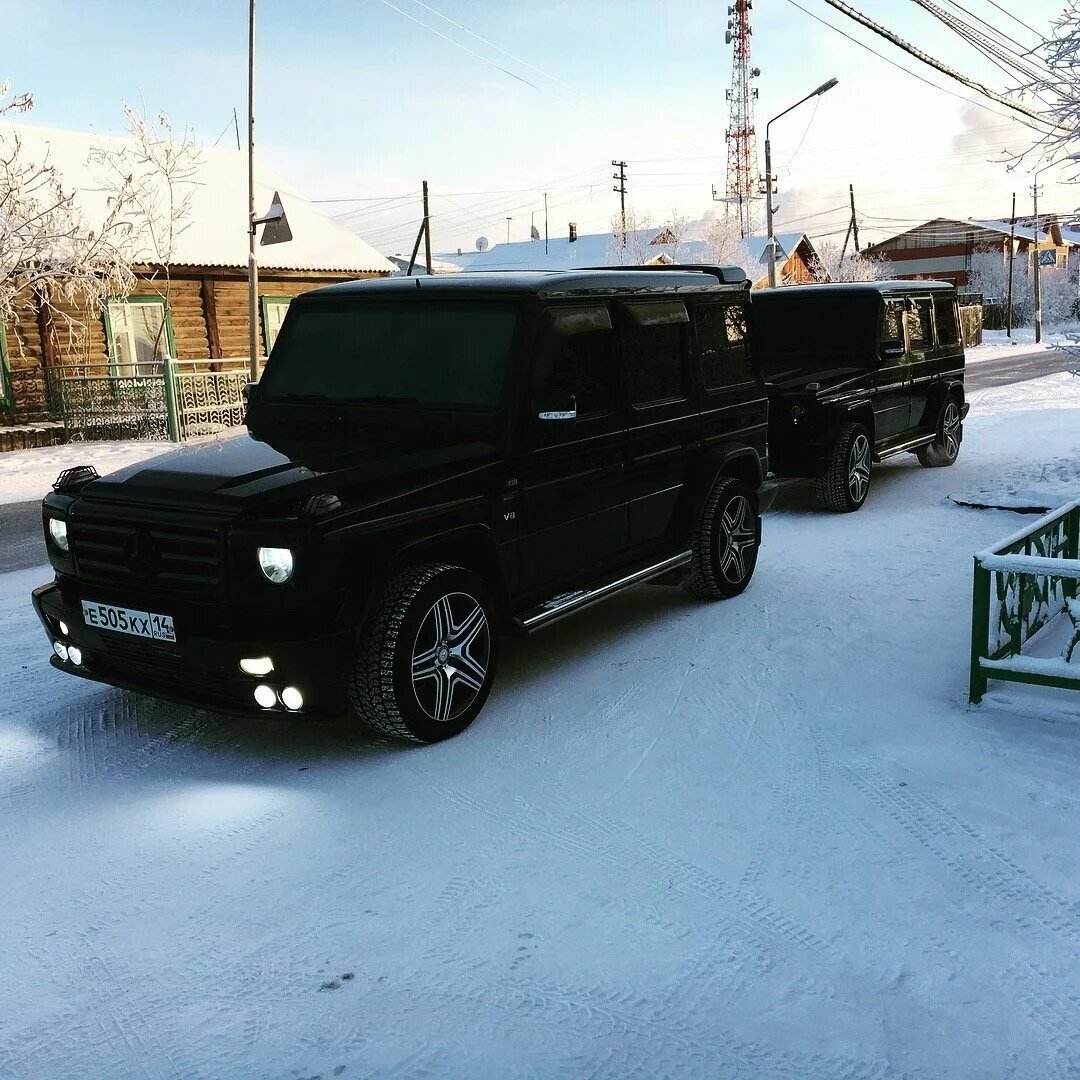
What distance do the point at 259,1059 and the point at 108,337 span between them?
20.9 meters

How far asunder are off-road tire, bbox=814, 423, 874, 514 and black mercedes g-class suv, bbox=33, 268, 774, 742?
341 centimetres

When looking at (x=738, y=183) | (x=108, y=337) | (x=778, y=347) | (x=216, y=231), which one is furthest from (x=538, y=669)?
(x=738, y=183)

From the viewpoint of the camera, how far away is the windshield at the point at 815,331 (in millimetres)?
10312

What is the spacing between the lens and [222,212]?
24.3 meters

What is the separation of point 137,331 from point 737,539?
18386 millimetres

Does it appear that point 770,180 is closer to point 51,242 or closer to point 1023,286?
point 51,242

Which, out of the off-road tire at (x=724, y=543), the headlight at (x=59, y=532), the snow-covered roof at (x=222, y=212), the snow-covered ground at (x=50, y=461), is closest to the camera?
the headlight at (x=59, y=532)

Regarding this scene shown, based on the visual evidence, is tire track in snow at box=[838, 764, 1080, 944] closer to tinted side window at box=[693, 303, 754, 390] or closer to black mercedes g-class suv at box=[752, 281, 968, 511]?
tinted side window at box=[693, 303, 754, 390]

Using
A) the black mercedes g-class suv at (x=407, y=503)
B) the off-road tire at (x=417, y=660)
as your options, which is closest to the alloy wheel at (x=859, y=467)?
the black mercedes g-class suv at (x=407, y=503)

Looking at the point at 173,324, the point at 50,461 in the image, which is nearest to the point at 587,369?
the point at 50,461

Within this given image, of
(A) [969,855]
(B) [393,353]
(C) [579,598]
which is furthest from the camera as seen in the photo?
(C) [579,598]

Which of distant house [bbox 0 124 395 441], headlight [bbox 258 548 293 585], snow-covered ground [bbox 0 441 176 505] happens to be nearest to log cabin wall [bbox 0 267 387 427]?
distant house [bbox 0 124 395 441]

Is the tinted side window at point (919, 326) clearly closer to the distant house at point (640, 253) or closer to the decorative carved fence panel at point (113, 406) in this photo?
the decorative carved fence panel at point (113, 406)

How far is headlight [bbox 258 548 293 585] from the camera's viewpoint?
403cm
